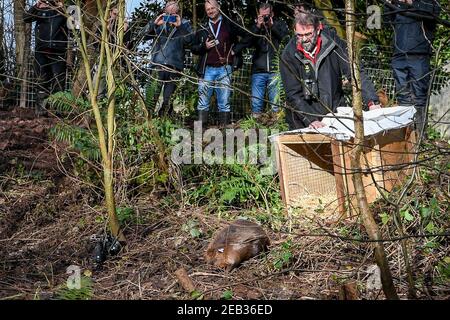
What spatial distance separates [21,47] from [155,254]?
6.41 metres

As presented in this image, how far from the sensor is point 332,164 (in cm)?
831

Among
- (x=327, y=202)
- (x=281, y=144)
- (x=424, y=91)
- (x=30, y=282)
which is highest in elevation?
(x=424, y=91)

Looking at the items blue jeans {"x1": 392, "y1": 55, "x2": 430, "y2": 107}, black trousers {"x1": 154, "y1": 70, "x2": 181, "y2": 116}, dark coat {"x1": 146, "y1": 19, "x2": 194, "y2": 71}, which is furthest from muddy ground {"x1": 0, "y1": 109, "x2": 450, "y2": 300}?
dark coat {"x1": 146, "y1": 19, "x2": 194, "y2": 71}

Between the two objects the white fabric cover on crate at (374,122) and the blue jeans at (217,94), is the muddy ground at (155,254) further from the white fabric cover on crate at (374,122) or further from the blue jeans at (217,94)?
the blue jeans at (217,94)

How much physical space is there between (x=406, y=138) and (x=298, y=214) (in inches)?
52.8

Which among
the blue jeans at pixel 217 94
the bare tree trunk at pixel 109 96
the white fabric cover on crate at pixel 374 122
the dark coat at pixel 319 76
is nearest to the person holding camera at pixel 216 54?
the blue jeans at pixel 217 94

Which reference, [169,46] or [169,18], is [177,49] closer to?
[169,46]

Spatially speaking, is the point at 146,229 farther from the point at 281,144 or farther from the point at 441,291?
the point at 441,291

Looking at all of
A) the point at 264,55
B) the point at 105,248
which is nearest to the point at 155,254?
the point at 105,248

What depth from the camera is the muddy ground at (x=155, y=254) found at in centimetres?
691

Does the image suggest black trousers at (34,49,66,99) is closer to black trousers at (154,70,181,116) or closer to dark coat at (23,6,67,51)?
dark coat at (23,6,67,51)

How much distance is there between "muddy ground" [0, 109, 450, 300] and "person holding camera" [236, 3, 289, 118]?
2.65m

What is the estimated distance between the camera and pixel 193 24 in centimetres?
1249

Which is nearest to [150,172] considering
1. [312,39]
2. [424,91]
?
[312,39]
